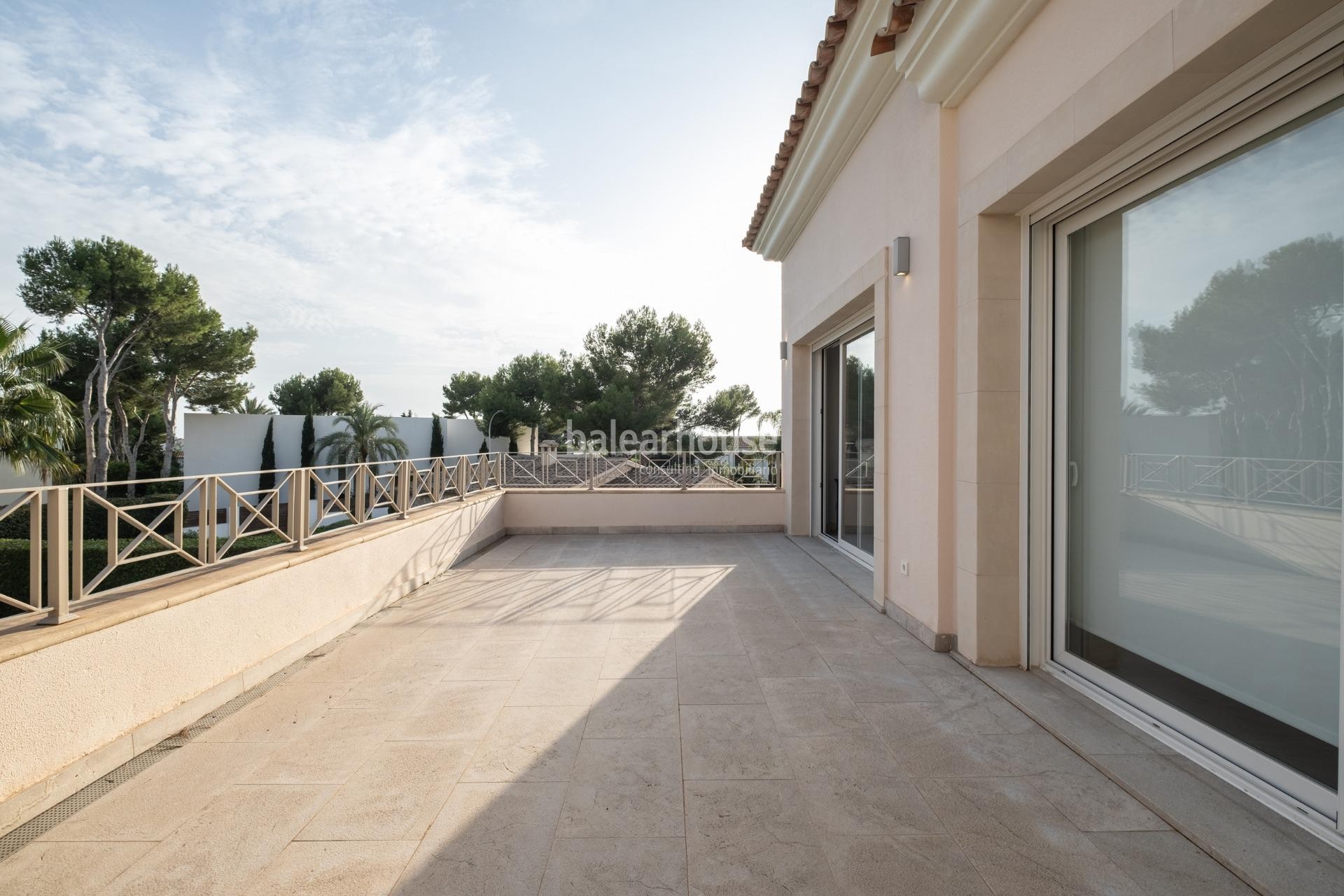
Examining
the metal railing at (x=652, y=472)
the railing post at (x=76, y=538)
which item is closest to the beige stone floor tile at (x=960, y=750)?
the railing post at (x=76, y=538)

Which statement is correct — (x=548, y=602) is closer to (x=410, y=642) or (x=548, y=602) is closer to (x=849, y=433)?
(x=410, y=642)

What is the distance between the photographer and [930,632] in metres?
3.84

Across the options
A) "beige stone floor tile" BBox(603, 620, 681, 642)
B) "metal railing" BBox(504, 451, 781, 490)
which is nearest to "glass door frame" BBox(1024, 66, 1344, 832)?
"beige stone floor tile" BBox(603, 620, 681, 642)

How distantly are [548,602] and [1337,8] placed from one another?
5194mm

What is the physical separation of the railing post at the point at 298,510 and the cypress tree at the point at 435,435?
1016 inches

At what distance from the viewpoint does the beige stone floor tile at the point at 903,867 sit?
171cm

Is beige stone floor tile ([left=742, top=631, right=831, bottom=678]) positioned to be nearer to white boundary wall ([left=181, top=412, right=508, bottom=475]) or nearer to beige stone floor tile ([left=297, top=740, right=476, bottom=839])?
beige stone floor tile ([left=297, top=740, right=476, bottom=839])

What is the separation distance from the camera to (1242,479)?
2.20m

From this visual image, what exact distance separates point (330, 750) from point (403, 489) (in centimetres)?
351

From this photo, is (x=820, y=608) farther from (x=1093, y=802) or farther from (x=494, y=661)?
(x=1093, y=802)

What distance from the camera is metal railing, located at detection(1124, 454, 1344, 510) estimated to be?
1954 millimetres

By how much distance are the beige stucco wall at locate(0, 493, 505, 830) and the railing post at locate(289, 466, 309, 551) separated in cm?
14

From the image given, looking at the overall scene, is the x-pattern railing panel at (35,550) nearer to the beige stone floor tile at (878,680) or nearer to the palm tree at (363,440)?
the beige stone floor tile at (878,680)

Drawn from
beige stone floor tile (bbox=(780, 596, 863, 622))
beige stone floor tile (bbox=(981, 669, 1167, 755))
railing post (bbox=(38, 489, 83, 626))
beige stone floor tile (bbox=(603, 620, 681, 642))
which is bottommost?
beige stone floor tile (bbox=(603, 620, 681, 642))
